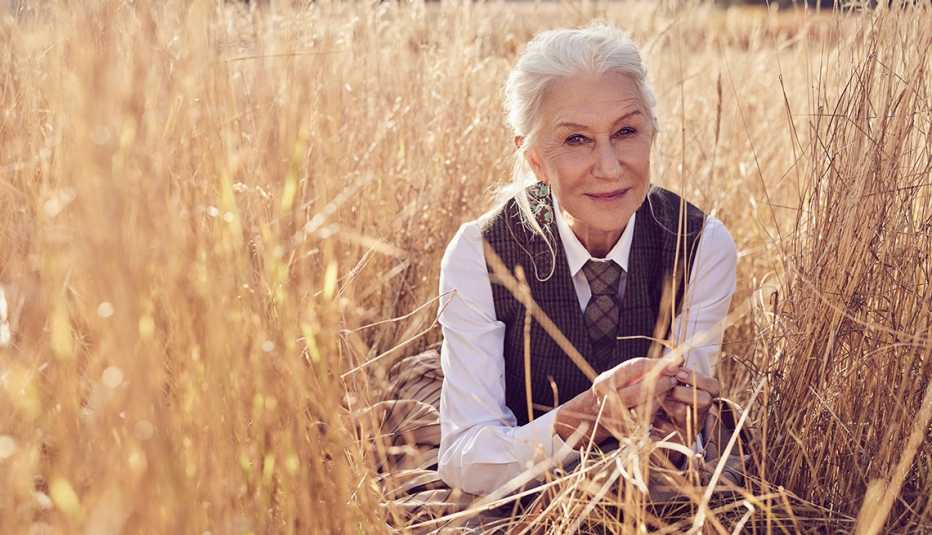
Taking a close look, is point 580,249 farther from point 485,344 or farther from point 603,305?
point 485,344

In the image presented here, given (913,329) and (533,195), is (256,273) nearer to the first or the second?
(533,195)

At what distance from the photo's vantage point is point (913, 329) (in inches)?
62.3

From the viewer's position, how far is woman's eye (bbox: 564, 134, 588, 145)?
6.58 ft

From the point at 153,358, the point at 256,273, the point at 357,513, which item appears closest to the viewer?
the point at 153,358

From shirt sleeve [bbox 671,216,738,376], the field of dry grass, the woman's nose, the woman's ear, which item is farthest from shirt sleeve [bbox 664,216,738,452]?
the woman's ear

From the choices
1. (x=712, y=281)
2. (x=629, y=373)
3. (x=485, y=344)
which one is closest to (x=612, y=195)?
(x=712, y=281)

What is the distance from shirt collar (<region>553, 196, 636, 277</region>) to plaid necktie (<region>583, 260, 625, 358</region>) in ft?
0.07

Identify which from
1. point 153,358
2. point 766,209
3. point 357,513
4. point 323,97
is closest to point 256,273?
point 357,513

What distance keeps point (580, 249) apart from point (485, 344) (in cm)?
29

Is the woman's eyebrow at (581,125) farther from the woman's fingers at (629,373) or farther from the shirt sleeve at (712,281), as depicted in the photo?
the woman's fingers at (629,373)

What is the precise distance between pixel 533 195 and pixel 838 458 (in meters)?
0.88

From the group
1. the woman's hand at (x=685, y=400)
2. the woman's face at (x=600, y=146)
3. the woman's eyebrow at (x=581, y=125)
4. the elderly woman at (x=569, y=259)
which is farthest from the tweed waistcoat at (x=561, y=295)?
the woman's hand at (x=685, y=400)

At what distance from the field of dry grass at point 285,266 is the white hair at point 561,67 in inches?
6.0

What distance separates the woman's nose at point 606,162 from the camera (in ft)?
6.34
